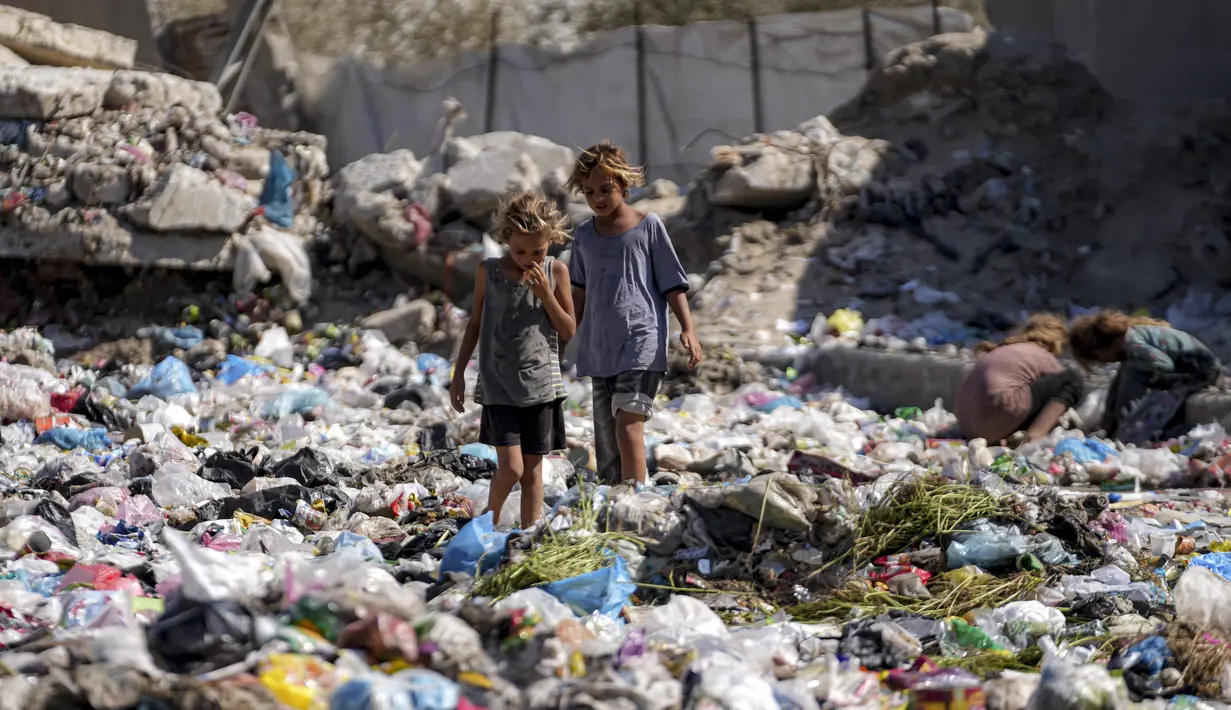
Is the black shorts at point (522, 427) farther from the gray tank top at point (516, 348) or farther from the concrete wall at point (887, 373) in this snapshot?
the concrete wall at point (887, 373)

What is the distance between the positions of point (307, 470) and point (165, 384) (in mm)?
3249

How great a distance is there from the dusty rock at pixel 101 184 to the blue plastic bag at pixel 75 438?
190 inches

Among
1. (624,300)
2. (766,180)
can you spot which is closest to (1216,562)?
(624,300)

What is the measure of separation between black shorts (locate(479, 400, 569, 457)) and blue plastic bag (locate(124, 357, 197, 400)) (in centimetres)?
455

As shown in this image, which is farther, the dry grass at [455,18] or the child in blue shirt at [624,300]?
the dry grass at [455,18]

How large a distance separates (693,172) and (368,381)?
18.8 ft

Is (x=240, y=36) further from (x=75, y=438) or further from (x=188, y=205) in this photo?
(x=75, y=438)

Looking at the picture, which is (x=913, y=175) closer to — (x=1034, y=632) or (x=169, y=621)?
(x=1034, y=632)

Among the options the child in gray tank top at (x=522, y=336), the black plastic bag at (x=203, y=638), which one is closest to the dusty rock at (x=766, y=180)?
the child in gray tank top at (x=522, y=336)

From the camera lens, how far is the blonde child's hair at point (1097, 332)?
638 cm

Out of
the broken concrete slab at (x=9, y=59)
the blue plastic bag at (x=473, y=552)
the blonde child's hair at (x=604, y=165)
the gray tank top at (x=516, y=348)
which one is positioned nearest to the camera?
the blue plastic bag at (x=473, y=552)

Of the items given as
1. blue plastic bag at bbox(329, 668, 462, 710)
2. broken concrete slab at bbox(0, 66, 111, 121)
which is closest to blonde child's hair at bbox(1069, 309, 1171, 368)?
blue plastic bag at bbox(329, 668, 462, 710)

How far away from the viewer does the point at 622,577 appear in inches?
135

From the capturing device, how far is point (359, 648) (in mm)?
2584
